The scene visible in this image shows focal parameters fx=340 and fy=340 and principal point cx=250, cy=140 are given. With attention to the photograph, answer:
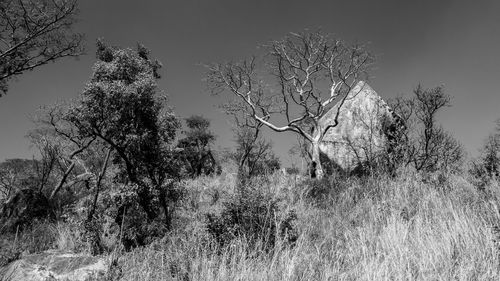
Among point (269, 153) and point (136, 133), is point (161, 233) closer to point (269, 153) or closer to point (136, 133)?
point (136, 133)

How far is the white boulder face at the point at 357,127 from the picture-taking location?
16109 mm

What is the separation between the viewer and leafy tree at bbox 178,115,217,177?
31969mm

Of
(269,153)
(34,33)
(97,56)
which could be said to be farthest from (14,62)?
(269,153)

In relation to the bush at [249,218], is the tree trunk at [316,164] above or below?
above

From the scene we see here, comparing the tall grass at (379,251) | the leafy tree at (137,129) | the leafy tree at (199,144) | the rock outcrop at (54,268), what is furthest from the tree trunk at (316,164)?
the leafy tree at (199,144)

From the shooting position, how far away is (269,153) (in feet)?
95.8

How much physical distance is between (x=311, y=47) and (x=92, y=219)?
1556 cm

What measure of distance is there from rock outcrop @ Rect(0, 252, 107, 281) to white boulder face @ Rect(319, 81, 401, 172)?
1264 cm

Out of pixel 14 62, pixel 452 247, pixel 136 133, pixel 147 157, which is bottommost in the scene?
pixel 452 247

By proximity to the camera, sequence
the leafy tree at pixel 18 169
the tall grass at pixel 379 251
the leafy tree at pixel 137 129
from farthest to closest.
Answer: the leafy tree at pixel 18 169, the leafy tree at pixel 137 129, the tall grass at pixel 379 251

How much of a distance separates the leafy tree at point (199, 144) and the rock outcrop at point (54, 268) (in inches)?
1030

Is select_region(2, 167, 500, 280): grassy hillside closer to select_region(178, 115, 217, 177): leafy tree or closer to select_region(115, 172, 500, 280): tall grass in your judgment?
select_region(115, 172, 500, 280): tall grass

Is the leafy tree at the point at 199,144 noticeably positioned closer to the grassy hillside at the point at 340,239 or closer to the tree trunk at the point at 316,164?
the tree trunk at the point at 316,164

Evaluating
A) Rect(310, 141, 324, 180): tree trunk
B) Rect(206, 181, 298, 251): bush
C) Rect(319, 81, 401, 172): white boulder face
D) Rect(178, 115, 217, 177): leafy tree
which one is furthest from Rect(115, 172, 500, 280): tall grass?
Rect(178, 115, 217, 177): leafy tree
